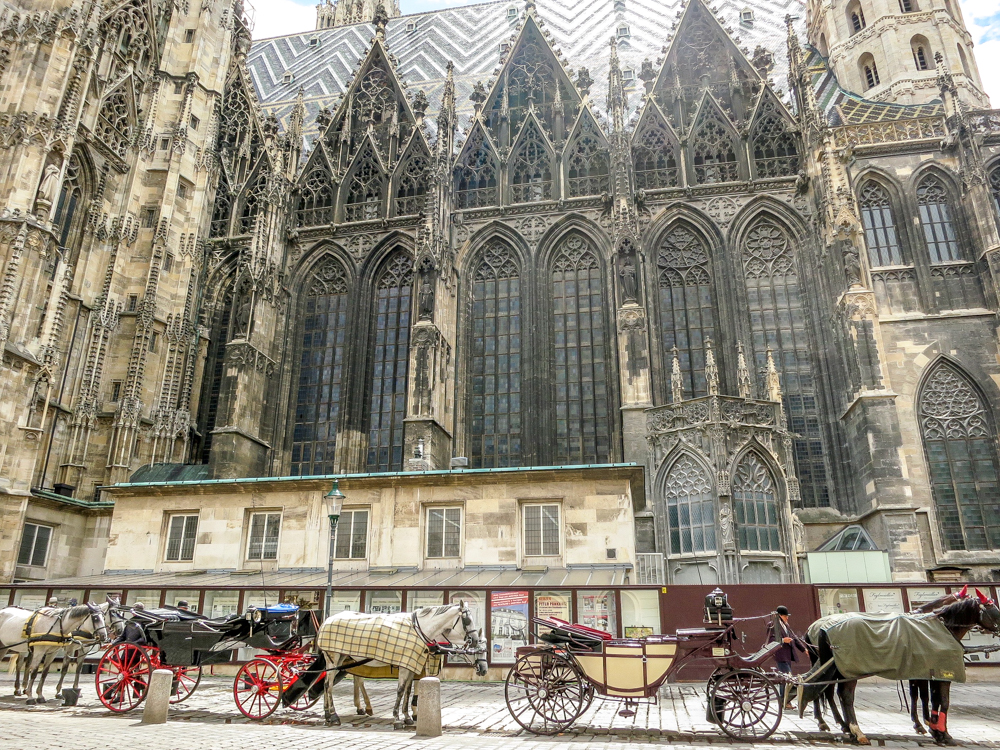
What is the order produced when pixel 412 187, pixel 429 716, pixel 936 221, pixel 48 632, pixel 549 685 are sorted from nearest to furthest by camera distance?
pixel 429 716 < pixel 549 685 < pixel 48 632 < pixel 936 221 < pixel 412 187

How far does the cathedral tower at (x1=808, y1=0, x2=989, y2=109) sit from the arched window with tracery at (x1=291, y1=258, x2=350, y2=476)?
24.9m

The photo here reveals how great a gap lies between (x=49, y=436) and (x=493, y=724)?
73.4 feet

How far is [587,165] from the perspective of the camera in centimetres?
2947

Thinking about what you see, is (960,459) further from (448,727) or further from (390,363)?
(448,727)

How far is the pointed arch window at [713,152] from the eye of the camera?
28.4m

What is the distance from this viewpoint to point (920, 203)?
85.0 feet

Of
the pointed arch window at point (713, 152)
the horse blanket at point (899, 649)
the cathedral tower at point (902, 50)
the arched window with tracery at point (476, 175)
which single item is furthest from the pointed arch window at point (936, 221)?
the horse blanket at point (899, 649)

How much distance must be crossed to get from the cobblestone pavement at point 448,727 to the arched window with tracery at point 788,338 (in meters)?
12.3

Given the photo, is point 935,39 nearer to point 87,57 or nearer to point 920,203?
point 920,203

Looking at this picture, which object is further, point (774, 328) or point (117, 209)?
point (117, 209)

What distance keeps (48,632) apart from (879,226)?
1050 inches

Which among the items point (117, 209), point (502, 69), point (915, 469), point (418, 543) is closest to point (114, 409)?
point (117, 209)

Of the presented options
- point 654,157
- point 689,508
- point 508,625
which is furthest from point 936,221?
point 508,625

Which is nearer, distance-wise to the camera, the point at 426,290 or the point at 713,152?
the point at 426,290
